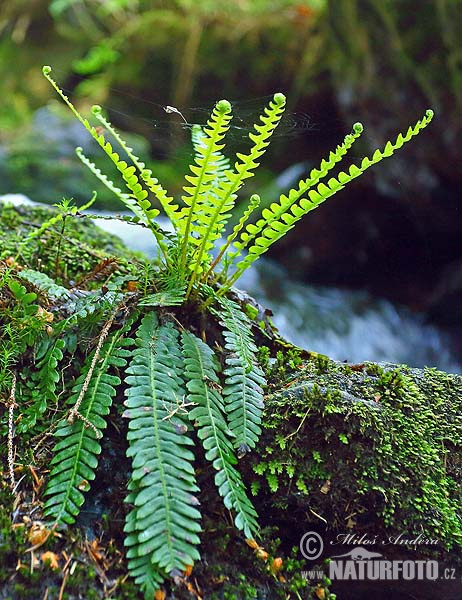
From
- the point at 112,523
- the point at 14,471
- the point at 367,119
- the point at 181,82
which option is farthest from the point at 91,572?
the point at 181,82

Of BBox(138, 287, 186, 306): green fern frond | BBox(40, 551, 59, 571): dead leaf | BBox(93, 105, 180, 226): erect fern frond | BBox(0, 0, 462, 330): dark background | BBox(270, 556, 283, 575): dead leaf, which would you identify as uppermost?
BBox(0, 0, 462, 330): dark background

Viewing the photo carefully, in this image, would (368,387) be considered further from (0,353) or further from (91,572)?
(0,353)

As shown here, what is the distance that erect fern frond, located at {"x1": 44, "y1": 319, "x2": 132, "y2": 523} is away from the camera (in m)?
1.62

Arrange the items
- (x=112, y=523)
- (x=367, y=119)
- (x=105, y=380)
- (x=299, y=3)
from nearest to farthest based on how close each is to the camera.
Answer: (x=112, y=523) < (x=105, y=380) < (x=367, y=119) < (x=299, y=3)

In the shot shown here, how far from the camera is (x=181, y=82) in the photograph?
27.2 feet

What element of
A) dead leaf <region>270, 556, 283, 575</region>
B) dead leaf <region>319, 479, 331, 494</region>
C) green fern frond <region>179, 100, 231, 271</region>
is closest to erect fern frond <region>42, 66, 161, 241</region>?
green fern frond <region>179, 100, 231, 271</region>

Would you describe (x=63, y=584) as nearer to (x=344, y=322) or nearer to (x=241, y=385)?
(x=241, y=385)

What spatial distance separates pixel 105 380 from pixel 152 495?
42cm

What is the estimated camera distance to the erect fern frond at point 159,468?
4.98 feet

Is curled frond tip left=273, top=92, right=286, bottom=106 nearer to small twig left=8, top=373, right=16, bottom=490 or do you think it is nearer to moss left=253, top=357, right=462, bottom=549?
moss left=253, top=357, right=462, bottom=549

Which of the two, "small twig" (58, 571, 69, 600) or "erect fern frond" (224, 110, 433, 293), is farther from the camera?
"erect fern frond" (224, 110, 433, 293)

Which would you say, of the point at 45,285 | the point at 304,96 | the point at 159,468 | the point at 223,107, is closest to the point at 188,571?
the point at 159,468

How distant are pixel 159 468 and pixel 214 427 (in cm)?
22

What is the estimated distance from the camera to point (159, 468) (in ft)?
5.36
